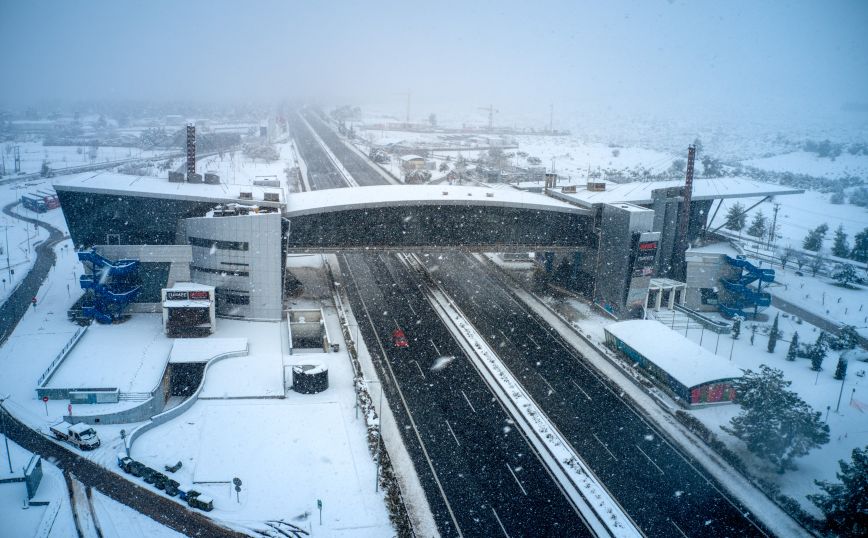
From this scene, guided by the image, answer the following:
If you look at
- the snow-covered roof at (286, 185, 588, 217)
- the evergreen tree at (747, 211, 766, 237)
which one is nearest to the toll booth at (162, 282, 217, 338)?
the snow-covered roof at (286, 185, 588, 217)

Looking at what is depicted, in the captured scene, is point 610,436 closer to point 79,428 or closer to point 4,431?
point 79,428

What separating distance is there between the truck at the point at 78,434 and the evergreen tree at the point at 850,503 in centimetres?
2995

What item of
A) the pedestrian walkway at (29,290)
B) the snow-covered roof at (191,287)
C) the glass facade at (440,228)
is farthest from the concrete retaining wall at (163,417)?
the glass facade at (440,228)

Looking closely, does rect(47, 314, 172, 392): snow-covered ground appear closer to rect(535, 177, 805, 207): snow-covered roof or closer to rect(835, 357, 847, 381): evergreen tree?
rect(535, 177, 805, 207): snow-covered roof

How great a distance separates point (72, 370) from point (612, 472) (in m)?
27.8

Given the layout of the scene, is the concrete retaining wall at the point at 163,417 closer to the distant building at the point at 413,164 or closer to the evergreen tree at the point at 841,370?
the evergreen tree at the point at 841,370

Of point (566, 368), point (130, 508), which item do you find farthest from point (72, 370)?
point (566, 368)

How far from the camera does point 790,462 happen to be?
26.9 meters

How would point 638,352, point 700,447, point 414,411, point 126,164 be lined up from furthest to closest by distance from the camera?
point 126,164 < point 638,352 < point 414,411 < point 700,447

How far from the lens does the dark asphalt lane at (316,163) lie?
299ft

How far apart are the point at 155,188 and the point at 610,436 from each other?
3600 centimetres

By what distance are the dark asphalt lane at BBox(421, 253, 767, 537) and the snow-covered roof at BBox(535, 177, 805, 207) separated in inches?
448

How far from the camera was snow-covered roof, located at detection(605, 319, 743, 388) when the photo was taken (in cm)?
3281

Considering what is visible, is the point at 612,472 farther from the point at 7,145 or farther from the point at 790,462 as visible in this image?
the point at 7,145
